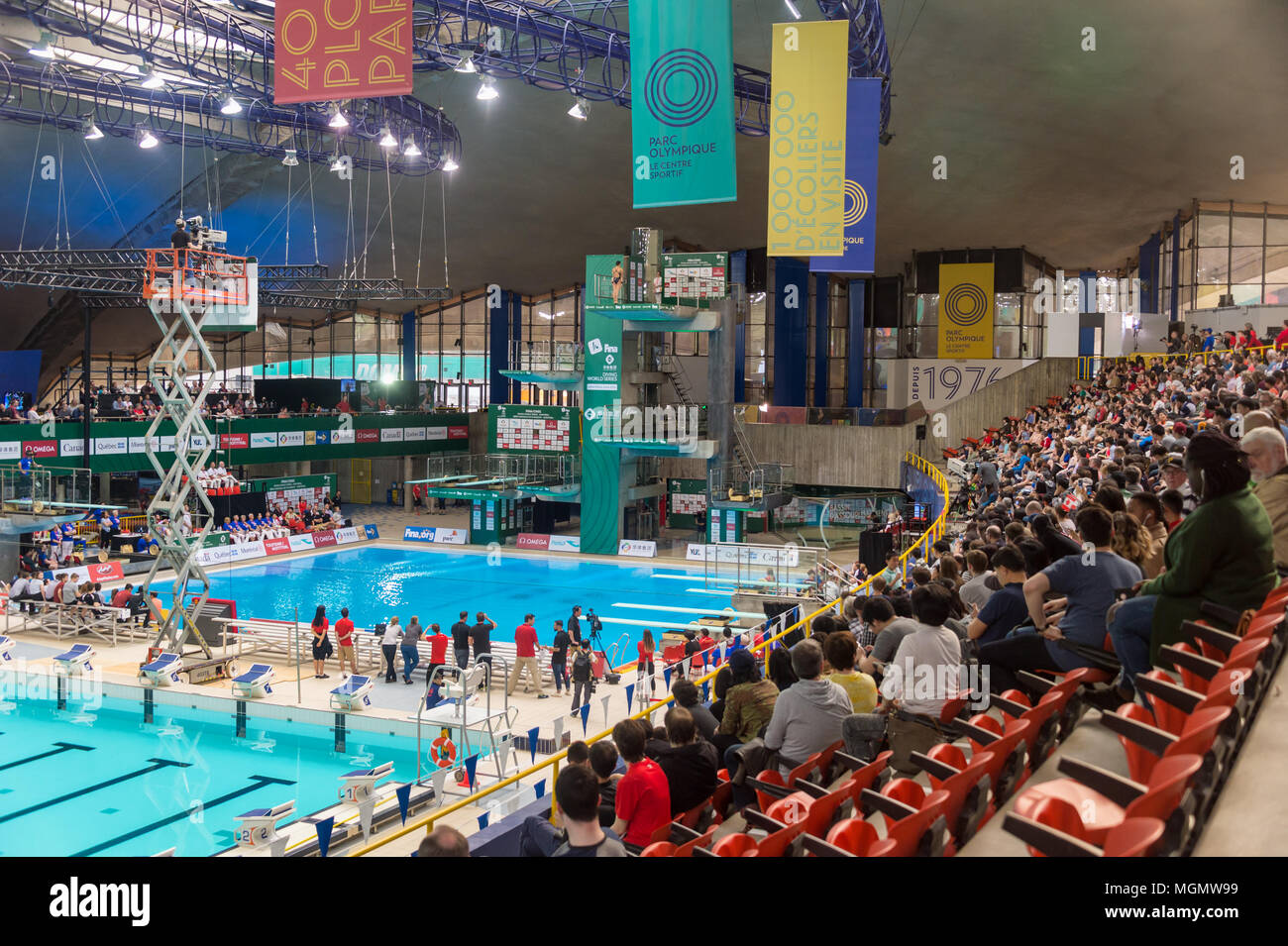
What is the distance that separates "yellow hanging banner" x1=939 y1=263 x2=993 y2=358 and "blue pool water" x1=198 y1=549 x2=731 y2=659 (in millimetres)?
14612

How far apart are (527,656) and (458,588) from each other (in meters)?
11.4

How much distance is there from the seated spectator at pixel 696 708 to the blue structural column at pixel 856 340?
35.5 m

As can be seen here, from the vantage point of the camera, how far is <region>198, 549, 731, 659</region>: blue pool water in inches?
987

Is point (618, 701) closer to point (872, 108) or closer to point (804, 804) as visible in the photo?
point (872, 108)

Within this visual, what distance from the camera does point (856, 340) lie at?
41188mm

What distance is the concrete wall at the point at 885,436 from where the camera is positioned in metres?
34.8

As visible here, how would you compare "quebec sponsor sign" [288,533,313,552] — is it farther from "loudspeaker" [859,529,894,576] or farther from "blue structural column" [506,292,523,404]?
"loudspeaker" [859,529,894,576]

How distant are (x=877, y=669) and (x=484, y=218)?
33204mm

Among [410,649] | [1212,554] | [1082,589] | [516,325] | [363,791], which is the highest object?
[516,325]

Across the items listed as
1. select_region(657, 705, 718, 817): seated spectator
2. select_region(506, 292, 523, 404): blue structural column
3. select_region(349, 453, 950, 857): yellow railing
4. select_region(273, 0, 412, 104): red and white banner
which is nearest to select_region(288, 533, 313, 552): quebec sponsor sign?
select_region(506, 292, 523, 404): blue structural column

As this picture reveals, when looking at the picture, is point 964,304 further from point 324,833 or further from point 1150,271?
point 324,833

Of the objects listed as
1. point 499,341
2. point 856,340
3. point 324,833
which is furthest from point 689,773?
point 499,341

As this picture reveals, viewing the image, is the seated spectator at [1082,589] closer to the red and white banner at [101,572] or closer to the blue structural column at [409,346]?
the red and white banner at [101,572]
